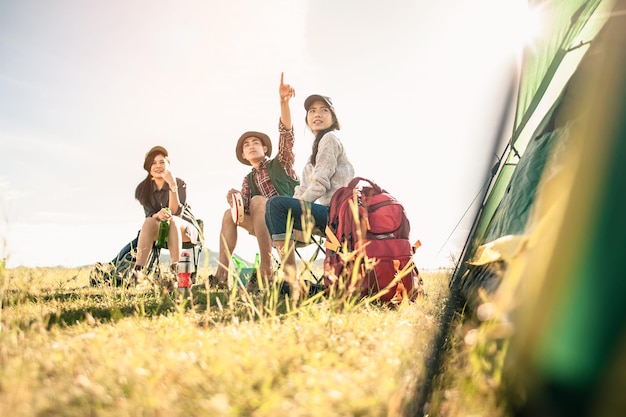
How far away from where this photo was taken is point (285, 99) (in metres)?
4.59

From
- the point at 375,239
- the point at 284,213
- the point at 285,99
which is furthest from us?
the point at 285,99

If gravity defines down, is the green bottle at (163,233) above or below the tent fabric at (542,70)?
below

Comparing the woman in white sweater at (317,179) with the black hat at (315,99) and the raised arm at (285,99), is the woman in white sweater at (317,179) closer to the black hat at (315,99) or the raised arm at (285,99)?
the black hat at (315,99)

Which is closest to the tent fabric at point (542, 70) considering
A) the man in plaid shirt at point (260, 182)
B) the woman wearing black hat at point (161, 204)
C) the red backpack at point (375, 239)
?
the red backpack at point (375, 239)

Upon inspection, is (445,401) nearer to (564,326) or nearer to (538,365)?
(538,365)

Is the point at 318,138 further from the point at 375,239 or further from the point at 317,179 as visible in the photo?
the point at 375,239

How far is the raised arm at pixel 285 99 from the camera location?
178 inches

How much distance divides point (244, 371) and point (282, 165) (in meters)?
A: 3.59

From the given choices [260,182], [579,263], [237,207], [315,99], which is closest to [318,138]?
[315,99]

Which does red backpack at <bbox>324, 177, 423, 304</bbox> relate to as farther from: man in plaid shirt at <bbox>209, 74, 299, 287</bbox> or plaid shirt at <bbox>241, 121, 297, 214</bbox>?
plaid shirt at <bbox>241, 121, 297, 214</bbox>

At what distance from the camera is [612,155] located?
151 cm

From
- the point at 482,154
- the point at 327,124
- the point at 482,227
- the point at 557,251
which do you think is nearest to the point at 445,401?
the point at 557,251

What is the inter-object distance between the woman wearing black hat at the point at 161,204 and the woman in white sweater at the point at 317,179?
1.30 metres

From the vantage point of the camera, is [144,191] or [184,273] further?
[144,191]
